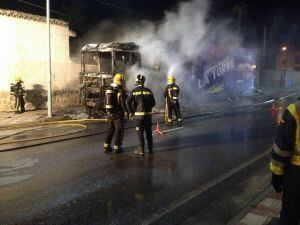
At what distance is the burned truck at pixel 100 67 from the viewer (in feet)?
47.1

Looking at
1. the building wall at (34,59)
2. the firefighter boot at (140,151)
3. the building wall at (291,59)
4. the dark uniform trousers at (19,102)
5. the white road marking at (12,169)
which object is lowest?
the white road marking at (12,169)

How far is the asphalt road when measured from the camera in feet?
15.6

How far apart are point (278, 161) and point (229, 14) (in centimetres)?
2899

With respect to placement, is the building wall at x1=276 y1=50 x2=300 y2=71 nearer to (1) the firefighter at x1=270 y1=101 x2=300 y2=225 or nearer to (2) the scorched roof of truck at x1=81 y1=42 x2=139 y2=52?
(2) the scorched roof of truck at x1=81 y1=42 x2=139 y2=52

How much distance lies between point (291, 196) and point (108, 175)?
4.00 metres

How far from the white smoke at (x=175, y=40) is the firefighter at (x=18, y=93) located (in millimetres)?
5111

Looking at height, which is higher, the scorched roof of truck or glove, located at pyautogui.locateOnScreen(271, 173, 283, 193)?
the scorched roof of truck

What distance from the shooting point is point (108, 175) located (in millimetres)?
6426

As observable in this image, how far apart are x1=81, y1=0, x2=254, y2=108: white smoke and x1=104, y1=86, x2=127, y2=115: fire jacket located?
7.49 metres

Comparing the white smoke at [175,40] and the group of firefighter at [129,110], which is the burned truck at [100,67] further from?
the group of firefighter at [129,110]

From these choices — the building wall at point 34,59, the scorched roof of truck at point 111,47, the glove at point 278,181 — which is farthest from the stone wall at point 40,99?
the glove at point 278,181

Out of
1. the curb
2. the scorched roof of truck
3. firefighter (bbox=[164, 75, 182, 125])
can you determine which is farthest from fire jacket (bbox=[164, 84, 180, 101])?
the curb

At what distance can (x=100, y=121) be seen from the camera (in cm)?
1349

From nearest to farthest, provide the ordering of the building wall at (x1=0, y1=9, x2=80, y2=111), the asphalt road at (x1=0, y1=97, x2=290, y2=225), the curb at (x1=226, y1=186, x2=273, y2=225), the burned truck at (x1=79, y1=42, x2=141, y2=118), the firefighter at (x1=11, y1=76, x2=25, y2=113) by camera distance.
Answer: the curb at (x1=226, y1=186, x2=273, y2=225)
the asphalt road at (x1=0, y1=97, x2=290, y2=225)
the burned truck at (x1=79, y1=42, x2=141, y2=118)
the firefighter at (x1=11, y1=76, x2=25, y2=113)
the building wall at (x1=0, y1=9, x2=80, y2=111)
